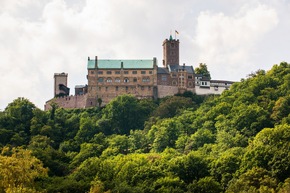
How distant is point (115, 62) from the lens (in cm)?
14775

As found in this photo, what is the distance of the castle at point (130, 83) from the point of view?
142m

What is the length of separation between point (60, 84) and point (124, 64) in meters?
14.7

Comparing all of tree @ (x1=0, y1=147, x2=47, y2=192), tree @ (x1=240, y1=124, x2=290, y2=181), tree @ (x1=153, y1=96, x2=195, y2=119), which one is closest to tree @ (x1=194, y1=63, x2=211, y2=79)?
tree @ (x1=153, y1=96, x2=195, y2=119)

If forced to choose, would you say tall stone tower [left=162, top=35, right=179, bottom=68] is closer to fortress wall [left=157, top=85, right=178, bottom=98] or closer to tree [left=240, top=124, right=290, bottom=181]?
fortress wall [left=157, top=85, right=178, bottom=98]

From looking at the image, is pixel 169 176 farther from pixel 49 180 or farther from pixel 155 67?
pixel 155 67

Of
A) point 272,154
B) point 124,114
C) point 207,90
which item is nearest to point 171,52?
point 207,90

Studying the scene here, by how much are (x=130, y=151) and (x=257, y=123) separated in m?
22.4

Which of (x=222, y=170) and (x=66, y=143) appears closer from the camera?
(x=222, y=170)

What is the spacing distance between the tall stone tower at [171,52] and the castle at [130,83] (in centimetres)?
416

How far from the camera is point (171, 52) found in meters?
154

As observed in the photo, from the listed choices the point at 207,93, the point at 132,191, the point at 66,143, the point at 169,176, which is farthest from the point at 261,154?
the point at 207,93

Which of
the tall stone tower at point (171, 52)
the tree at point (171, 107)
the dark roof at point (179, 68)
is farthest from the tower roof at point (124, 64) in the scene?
the tree at point (171, 107)

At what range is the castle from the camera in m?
142

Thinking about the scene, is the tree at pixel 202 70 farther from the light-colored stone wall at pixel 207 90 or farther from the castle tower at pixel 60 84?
the castle tower at pixel 60 84
